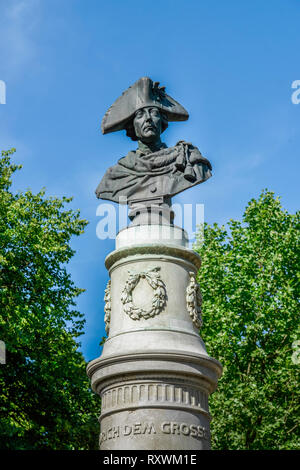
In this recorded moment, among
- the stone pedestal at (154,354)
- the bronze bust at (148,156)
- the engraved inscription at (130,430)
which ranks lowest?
the engraved inscription at (130,430)

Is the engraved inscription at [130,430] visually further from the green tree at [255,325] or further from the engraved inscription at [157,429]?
the green tree at [255,325]

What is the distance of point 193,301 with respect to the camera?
338 inches

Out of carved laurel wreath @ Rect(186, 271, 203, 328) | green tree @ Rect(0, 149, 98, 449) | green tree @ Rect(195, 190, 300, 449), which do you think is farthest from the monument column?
green tree @ Rect(195, 190, 300, 449)

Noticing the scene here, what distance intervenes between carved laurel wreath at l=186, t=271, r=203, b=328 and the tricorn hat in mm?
3038

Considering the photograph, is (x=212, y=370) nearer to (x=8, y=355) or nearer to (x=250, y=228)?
(x=8, y=355)

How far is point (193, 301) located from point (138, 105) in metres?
3.52

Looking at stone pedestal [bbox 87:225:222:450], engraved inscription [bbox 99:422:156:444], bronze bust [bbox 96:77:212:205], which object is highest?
bronze bust [bbox 96:77:212:205]

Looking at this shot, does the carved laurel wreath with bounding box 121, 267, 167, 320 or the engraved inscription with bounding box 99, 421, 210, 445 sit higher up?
the carved laurel wreath with bounding box 121, 267, 167, 320

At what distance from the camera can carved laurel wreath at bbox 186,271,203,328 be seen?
855 centimetres

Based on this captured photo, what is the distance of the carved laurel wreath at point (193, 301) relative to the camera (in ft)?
28.1

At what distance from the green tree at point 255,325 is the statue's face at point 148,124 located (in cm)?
1015

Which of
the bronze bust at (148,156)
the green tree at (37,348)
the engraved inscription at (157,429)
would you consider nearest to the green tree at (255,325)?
the green tree at (37,348)

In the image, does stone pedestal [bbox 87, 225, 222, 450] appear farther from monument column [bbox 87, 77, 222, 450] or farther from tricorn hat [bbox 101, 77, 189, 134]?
tricorn hat [bbox 101, 77, 189, 134]
